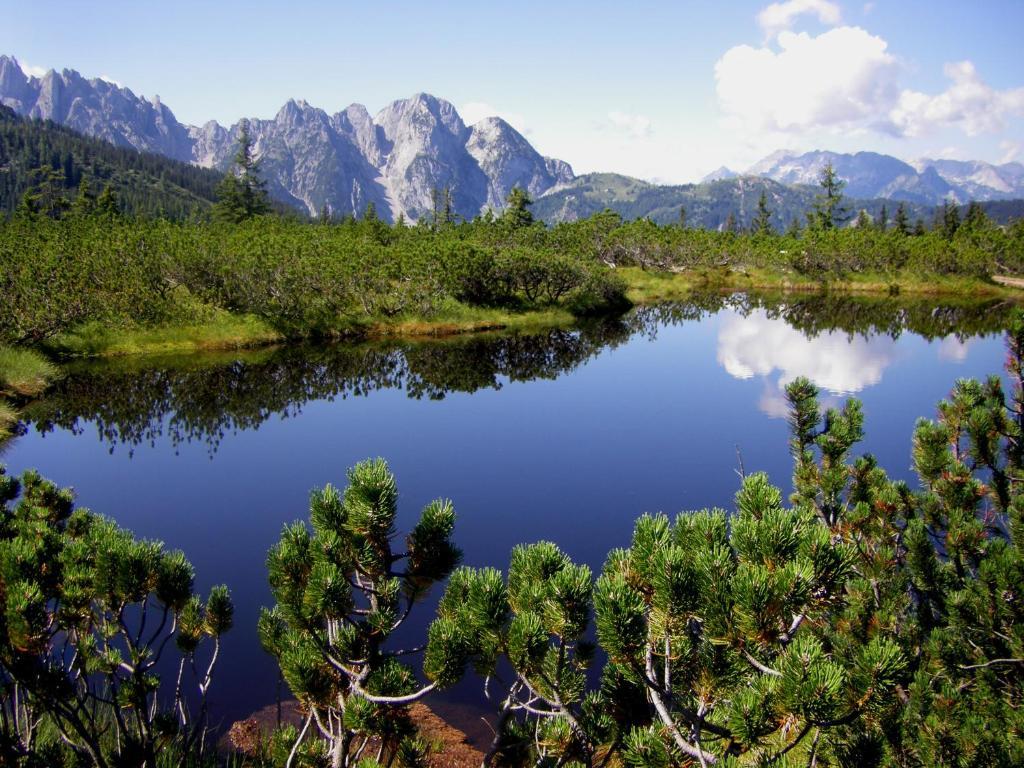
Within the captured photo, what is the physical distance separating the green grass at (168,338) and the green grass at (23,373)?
3.59m

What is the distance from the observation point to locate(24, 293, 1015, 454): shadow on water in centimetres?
2342

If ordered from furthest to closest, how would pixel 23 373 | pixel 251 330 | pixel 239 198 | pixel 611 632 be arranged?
pixel 239 198, pixel 251 330, pixel 23 373, pixel 611 632

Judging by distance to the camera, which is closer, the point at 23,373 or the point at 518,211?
the point at 23,373

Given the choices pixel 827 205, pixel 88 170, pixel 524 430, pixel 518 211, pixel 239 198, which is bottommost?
pixel 524 430

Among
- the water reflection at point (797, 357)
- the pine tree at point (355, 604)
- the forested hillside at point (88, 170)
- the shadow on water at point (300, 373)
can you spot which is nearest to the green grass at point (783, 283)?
the shadow on water at point (300, 373)

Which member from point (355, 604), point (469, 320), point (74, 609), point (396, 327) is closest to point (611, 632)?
point (355, 604)

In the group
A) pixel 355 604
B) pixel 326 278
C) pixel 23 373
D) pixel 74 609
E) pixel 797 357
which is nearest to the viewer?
pixel 74 609

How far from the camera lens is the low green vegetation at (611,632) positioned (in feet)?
8.69

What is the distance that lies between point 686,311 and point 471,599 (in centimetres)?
5711

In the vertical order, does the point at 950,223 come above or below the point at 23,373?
above

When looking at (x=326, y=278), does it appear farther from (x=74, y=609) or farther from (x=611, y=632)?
(x=611, y=632)

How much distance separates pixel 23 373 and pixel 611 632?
98.5ft

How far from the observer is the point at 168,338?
112ft

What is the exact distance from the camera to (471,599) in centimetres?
315
